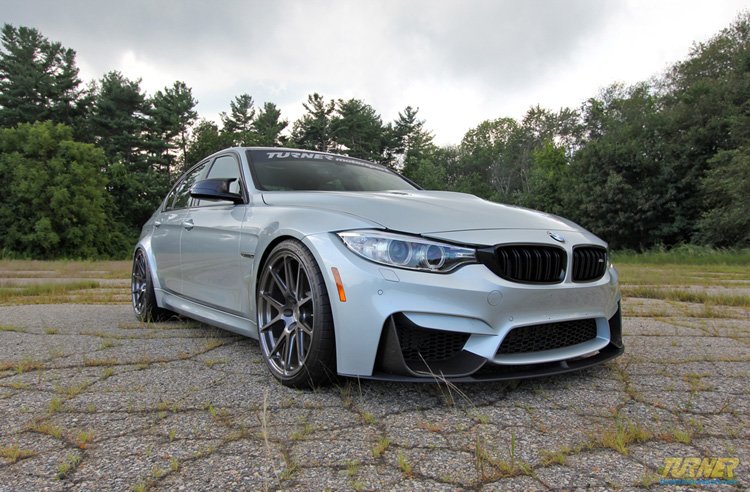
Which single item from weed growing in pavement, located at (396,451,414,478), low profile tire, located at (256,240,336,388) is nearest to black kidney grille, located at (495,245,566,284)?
low profile tire, located at (256,240,336,388)

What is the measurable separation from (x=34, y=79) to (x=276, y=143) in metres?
18.0

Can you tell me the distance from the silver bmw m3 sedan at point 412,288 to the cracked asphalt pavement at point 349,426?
172mm

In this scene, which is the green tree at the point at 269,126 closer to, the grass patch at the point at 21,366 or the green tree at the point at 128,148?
the green tree at the point at 128,148

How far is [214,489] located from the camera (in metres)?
1.47

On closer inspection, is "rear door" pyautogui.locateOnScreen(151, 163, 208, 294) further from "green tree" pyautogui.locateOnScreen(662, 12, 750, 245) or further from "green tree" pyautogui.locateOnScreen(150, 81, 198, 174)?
"green tree" pyautogui.locateOnScreen(150, 81, 198, 174)

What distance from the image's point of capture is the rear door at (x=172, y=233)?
3.93 meters

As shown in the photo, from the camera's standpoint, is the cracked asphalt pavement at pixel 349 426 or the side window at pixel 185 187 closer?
the cracked asphalt pavement at pixel 349 426

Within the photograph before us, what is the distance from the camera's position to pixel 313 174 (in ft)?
11.6

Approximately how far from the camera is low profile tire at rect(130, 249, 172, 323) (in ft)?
14.2

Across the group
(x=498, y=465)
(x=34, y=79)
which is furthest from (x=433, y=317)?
(x=34, y=79)

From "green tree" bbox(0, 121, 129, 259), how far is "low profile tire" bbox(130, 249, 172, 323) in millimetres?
34162

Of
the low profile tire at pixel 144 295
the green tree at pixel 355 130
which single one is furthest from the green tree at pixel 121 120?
the low profile tire at pixel 144 295

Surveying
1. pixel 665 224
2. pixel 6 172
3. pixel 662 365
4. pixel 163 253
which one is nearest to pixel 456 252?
pixel 662 365

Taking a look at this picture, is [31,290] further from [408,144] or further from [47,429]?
[408,144]
